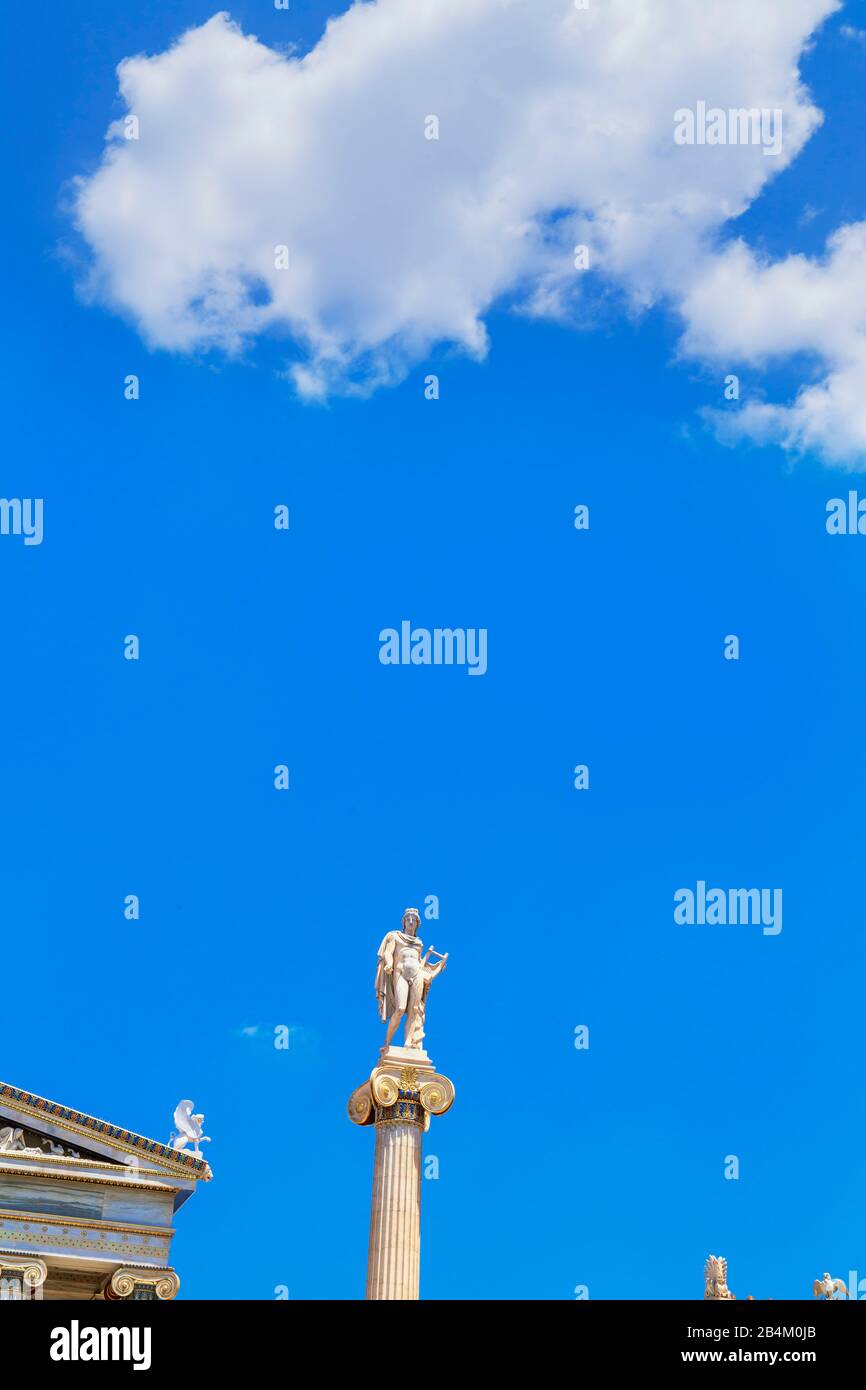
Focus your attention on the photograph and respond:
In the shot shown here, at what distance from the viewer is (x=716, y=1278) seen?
42594 mm

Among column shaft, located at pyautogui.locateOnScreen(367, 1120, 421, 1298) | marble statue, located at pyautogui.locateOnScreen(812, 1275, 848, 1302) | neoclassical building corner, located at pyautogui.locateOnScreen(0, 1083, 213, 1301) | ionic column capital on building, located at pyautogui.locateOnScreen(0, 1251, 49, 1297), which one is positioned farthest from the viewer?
marble statue, located at pyautogui.locateOnScreen(812, 1275, 848, 1302)

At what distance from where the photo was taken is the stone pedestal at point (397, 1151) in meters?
23.6

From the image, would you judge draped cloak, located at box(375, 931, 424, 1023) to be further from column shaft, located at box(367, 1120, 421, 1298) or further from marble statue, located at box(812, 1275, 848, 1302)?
marble statue, located at box(812, 1275, 848, 1302)

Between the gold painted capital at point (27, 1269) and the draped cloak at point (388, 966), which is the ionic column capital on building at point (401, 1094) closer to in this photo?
the draped cloak at point (388, 966)

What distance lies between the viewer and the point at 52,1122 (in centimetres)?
3130

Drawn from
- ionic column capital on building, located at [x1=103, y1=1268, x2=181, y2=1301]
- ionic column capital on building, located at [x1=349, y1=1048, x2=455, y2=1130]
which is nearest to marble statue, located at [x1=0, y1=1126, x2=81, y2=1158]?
ionic column capital on building, located at [x1=103, y1=1268, x2=181, y2=1301]

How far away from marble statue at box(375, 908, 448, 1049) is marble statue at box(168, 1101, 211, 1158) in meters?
8.49

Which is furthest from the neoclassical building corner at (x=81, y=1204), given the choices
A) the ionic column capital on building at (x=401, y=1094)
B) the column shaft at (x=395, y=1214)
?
the column shaft at (x=395, y=1214)

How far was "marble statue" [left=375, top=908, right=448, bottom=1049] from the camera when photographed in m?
25.9

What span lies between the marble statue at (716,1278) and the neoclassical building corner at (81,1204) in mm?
15812

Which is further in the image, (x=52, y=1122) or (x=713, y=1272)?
(x=713, y=1272)
